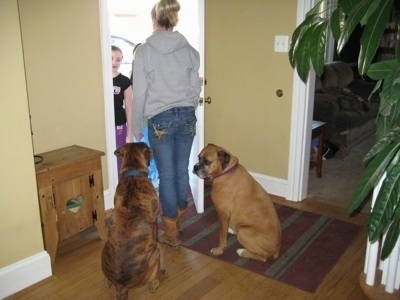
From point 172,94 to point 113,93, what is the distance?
3.05 ft

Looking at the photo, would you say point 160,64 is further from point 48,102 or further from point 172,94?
point 48,102

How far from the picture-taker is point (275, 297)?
7.27ft

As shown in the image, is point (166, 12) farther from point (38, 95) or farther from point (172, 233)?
point (172, 233)

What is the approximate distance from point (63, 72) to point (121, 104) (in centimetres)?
73

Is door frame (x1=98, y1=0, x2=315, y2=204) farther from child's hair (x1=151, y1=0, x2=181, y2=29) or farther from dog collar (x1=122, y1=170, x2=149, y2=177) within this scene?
dog collar (x1=122, y1=170, x2=149, y2=177)

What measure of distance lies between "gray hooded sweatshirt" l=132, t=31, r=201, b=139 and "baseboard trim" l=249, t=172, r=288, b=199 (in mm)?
1392

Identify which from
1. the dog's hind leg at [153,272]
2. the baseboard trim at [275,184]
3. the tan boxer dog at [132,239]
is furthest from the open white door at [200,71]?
the dog's hind leg at [153,272]

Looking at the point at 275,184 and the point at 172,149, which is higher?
the point at 172,149

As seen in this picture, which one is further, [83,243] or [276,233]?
[83,243]

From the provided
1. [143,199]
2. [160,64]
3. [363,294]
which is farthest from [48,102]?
[363,294]

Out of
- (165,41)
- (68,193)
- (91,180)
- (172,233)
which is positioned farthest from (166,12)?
(172,233)

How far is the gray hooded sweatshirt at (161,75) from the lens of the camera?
8.03ft

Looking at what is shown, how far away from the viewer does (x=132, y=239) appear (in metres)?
2.01

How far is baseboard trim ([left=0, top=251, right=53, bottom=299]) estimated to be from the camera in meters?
2.19
